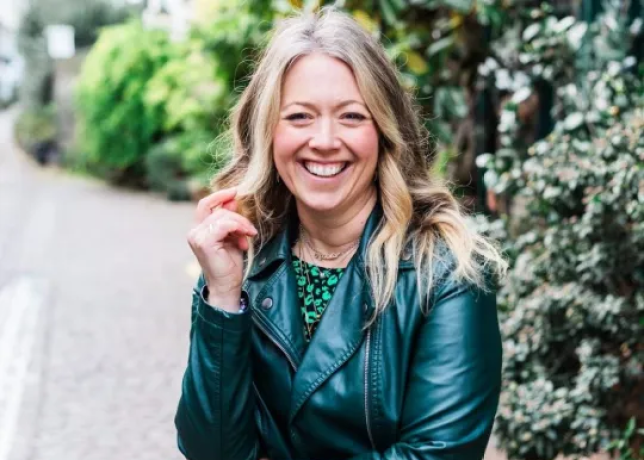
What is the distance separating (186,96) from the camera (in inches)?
643

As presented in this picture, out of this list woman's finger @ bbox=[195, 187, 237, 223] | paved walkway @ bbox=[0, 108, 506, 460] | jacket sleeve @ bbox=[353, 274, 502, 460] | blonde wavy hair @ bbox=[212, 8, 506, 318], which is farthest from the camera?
paved walkway @ bbox=[0, 108, 506, 460]

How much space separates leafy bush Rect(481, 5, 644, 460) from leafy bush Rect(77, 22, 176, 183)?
14447mm

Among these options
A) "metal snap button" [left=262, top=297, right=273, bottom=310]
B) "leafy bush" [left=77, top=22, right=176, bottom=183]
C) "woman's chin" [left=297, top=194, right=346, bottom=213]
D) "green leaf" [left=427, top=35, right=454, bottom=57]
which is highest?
"leafy bush" [left=77, top=22, right=176, bottom=183]

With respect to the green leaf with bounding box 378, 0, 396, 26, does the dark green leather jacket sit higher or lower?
lower

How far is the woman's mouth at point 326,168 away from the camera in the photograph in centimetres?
215

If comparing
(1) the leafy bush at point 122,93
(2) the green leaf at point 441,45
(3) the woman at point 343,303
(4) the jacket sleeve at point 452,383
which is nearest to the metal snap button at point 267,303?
(3) the woman at point 343,303

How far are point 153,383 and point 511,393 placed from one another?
2.92 metres

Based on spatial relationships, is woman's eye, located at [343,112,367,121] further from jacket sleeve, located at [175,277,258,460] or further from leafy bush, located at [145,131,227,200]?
leafy bush, located at [145,131,227,200]

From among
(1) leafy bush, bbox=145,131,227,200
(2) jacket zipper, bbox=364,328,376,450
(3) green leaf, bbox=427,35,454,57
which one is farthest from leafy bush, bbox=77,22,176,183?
(2) jacket zipper, bbox=364,328,376,450

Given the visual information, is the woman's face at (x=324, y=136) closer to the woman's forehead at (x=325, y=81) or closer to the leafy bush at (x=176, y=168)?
the woman's forehead at (x=325, y=81)

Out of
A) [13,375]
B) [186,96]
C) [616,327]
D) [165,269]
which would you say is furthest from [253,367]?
[186,96]

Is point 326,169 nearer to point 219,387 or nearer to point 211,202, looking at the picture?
point 211,202

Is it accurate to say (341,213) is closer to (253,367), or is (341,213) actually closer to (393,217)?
(393,217)

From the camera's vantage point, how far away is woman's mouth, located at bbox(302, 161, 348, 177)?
7.07 ft
